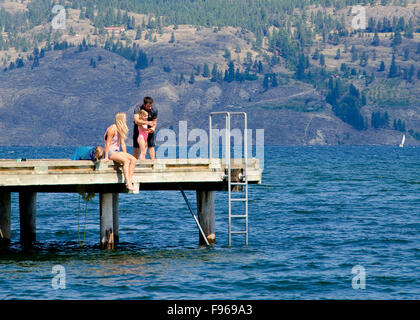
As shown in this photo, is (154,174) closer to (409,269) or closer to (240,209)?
(409,269)

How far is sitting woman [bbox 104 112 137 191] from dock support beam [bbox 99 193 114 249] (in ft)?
8.91

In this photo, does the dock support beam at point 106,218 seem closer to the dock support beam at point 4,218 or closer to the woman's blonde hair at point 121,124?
the woman's blonde hair at point 121,124

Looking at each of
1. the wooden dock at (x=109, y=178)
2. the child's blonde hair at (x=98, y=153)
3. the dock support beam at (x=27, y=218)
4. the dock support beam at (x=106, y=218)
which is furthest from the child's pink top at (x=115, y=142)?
the dock support beam at (x=27, y=218)

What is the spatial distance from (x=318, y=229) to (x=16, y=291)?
19470mm

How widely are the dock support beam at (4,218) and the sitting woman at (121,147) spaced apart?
5.59 metres

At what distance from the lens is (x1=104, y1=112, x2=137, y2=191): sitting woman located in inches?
846

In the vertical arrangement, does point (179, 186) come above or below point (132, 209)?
above

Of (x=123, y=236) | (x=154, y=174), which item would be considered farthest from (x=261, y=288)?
Answer: (x=123, y=236)

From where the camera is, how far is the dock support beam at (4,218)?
2594 cm

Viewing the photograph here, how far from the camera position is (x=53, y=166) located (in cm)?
2173

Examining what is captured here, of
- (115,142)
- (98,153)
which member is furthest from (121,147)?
(98,153)

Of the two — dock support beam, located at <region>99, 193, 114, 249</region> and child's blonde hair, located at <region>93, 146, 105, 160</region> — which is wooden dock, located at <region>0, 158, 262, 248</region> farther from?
child's blonde hair, located at <region>93, 146, 105, 160</region>

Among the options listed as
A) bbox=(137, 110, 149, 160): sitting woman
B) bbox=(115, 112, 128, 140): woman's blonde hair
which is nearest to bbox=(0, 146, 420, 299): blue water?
bbox=(137, 110, 149, 160): sitting woman

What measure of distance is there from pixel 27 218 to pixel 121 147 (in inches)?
329
